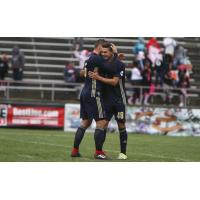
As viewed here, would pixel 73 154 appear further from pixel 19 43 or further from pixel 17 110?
pixel 19 43

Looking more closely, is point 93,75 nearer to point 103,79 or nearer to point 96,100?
point 103,79

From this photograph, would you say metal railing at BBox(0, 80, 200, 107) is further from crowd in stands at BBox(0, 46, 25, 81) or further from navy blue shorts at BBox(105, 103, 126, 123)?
navy blue shorts at BBox(105, 103, 126, 123)

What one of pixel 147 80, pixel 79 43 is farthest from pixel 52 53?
pixel 147 80

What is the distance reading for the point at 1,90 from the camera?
Result: 26.6 metres

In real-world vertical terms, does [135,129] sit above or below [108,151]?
below

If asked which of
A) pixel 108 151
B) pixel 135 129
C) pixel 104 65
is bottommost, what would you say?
pixel 135 129

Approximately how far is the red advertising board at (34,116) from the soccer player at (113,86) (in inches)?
478

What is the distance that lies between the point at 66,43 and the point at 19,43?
76.8 inches

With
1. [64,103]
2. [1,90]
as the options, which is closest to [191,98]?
[64,103]

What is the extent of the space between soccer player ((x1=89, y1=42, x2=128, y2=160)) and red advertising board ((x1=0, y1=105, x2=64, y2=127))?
12142mm

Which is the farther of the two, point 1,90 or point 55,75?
point 55,75

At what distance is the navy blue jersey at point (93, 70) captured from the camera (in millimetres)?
13219

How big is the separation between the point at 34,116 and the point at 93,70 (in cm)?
1267

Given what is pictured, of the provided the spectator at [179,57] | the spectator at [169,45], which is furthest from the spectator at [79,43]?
the spectator at [179,57]
